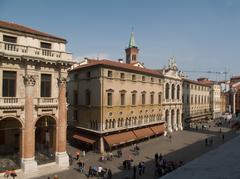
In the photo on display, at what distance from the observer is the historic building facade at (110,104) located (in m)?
34.2

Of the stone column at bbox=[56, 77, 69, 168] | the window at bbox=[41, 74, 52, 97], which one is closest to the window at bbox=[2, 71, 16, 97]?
the window at bbox=[41, 74, 52, 97]

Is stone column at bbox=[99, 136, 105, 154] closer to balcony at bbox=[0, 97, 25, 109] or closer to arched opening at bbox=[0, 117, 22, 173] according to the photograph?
arched opening at bbox=[0, 117, 22, 173]

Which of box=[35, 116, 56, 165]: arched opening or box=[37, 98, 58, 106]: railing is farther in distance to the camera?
box=[35, 116, 56, 165]: arched opening

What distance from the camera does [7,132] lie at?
1017 inches

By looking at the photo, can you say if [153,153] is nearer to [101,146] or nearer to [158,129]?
[101,146]

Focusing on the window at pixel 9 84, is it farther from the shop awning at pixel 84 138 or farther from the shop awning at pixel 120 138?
the shop awning at pixel 120 138

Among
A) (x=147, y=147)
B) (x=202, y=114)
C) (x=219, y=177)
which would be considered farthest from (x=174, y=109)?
(x=219, y=177)

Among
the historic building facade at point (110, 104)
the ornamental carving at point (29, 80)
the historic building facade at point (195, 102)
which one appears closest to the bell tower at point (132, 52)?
the historic building facade at point (195, 102)

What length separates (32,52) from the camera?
75.8 ft

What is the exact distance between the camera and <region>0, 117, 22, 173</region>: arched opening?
23.3 metres

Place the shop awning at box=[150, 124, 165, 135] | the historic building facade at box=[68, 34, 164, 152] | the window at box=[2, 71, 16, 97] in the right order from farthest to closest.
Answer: the shop awning at box=[150, 124, 165, 135] < the historic building facade at box=[68, 34, 164, 152] < the window at box=[2, 71, 16, 97]

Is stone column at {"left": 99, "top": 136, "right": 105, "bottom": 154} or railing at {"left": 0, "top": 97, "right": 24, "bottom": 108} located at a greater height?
railing at {"left": 0, "top": 97, "right": 24, "bottom": 108}

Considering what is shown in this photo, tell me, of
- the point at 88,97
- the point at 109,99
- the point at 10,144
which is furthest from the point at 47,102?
the point at 88,97

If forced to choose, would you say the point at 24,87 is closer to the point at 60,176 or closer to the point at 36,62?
the point at 36,62
